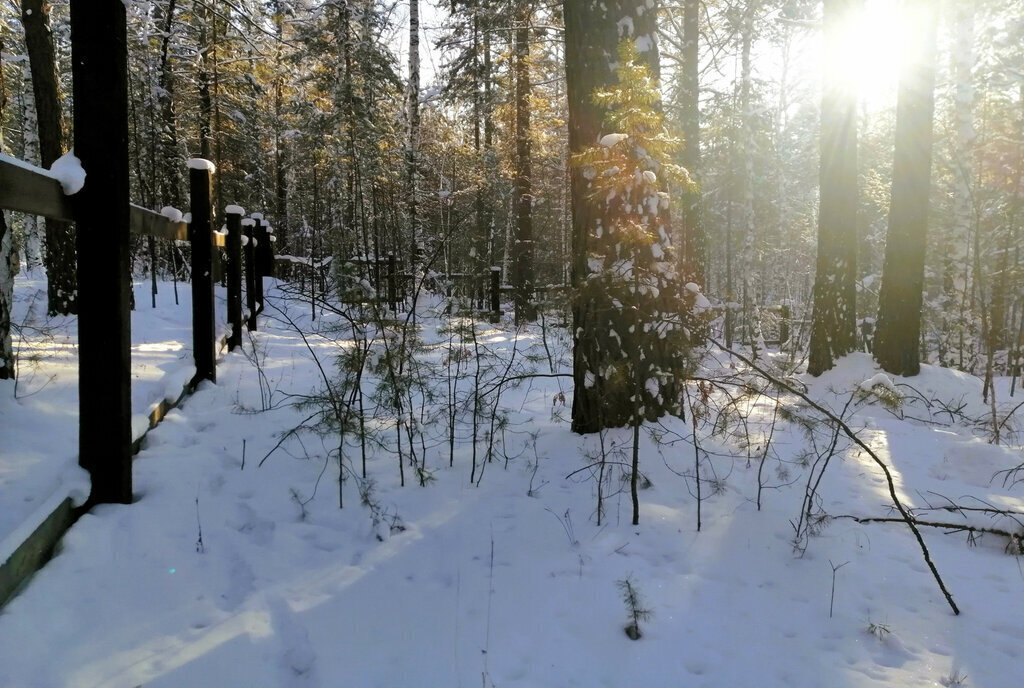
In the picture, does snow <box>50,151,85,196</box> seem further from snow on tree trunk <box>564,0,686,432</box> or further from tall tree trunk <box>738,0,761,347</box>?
tall tree trunk <box>738,0,761,347</box>

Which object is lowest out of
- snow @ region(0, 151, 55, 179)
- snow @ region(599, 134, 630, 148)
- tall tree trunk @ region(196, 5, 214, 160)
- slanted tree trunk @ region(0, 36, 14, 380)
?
slanted tree trunk @ region(0, 36, 14, 380)

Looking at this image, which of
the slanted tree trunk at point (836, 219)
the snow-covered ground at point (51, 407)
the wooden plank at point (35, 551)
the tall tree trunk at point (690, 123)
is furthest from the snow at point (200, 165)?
the tall tree trunk at point (690, 123)

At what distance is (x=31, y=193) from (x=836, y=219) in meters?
7.95

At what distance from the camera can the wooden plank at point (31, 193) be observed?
1.99m

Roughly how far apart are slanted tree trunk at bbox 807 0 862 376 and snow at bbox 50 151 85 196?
7587mm

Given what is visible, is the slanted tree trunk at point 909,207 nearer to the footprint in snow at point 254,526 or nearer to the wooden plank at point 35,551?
the footprint in snow at point 254,526

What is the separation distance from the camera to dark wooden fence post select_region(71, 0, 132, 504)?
8.51 feet

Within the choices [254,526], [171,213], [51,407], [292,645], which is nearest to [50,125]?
[171,213]

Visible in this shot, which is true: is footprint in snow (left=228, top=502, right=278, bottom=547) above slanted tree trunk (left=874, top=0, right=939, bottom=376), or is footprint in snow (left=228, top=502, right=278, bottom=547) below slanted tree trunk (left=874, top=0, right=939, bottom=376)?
below

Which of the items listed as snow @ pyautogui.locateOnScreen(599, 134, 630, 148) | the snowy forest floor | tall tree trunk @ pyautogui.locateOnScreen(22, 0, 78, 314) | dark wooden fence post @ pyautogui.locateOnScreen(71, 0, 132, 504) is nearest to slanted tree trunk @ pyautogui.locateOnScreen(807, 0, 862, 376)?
the snowy forest floor

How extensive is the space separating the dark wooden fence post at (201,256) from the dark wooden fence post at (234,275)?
1445mm

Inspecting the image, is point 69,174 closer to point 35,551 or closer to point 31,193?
point 31,193

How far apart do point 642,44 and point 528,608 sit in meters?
3.59

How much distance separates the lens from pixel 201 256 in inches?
192
